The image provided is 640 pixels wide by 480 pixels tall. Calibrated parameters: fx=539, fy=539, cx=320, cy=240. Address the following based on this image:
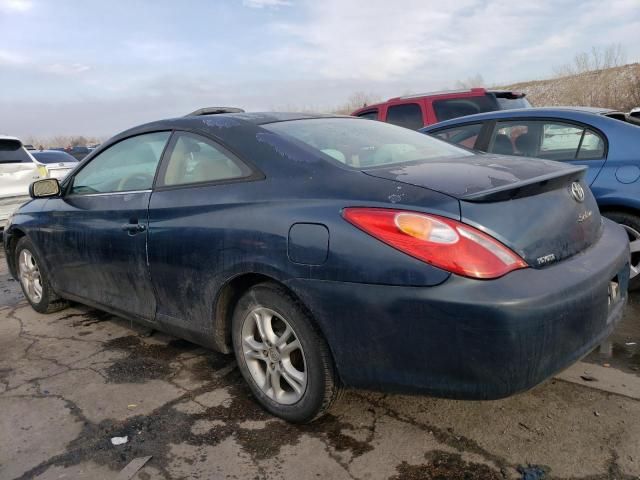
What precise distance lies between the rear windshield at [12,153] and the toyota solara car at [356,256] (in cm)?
646

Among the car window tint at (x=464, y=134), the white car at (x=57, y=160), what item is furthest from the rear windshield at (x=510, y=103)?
the white car at (x=57, y=160)

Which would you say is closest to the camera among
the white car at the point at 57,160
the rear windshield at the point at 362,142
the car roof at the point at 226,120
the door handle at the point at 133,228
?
the rear windshield at the point at 362,142

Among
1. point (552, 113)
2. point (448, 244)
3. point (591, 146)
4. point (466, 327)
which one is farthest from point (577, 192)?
point (552, 113)

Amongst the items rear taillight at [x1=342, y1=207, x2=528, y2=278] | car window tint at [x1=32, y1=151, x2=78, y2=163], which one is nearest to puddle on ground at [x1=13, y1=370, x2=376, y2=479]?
rear taillight at [x1=342, y1=207, x2=528, y2=278]

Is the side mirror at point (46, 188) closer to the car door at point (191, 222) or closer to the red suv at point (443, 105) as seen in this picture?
the car door at point (191, 222)

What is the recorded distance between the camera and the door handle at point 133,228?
315cm

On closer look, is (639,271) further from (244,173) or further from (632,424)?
(244,173)

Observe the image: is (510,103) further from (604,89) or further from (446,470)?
(604,89)

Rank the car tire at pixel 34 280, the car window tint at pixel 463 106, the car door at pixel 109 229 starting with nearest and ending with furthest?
the car door at pixel 109 229 → the car tire at pixel 34 280 → the car window tint at pixel 463 106

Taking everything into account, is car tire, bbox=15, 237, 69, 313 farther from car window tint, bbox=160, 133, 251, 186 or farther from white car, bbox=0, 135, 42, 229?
white car, bbox=0, 135, 42, 229

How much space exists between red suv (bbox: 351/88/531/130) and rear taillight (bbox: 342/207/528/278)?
5.82 m

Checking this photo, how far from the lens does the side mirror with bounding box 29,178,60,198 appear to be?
405cm

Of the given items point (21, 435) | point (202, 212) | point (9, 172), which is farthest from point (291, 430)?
point (9, 172)

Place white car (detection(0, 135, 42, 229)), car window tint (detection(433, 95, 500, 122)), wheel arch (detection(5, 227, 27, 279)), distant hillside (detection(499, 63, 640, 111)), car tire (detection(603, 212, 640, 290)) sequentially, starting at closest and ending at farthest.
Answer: car tire (detection(603, 212, 640, 290)) → wheel arch (detection(5, 227, 27, 279)) → car window tint (detection(433, 95, 500, 122)) → white car (detection(0, 135, 42, 229)) → distant hillside (detection(499, 63, 640, 111))
